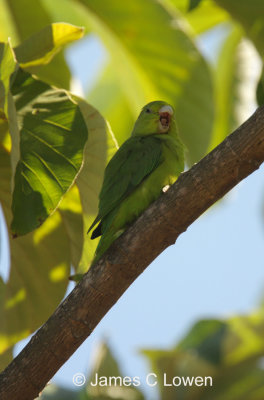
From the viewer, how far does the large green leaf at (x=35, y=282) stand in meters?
2.88

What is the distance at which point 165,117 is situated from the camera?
312 cm

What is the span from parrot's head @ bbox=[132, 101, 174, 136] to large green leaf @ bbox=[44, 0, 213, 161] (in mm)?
462

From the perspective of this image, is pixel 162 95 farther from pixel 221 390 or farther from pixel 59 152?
pixel 221 390

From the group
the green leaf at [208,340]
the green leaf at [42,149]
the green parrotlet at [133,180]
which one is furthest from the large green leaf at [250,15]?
the green leaf at [208,340]

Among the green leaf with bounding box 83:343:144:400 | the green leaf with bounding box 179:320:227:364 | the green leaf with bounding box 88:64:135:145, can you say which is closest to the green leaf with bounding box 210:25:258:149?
the green leaf with bounding box 88:64:135:145

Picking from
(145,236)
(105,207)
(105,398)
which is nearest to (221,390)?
(105,398)

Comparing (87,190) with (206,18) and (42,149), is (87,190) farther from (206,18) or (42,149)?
(206,18)

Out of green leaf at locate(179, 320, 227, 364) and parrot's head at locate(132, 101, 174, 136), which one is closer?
parrot's head at locate(132, 101, 174, 136)

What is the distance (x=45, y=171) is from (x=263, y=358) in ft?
8.20

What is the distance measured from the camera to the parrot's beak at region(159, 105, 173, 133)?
3.10 m

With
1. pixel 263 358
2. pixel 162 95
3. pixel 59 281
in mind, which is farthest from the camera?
pixel 263 358

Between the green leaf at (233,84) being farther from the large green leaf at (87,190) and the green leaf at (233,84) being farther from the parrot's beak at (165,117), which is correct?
the large green leaf at (87,190)

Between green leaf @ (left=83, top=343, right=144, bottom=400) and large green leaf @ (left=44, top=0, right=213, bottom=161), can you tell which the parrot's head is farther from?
green leaf @ (left=83, top=343, right=144, bottom=400)

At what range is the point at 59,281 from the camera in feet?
9.65
